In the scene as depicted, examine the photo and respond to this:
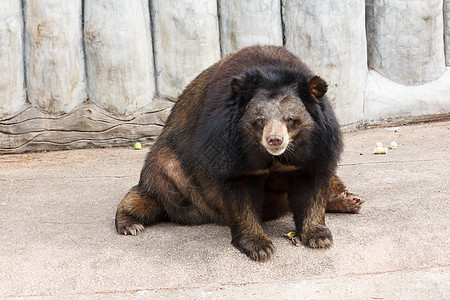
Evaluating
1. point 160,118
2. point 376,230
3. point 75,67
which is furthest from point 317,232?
point 75,67

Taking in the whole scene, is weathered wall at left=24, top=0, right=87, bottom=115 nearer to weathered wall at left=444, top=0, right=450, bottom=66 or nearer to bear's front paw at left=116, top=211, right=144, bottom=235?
bear's front paw at left=116, top=211, right=144, bottom=235

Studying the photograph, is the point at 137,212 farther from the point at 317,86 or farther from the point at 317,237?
the point at 317,86

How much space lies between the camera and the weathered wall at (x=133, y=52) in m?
6.91

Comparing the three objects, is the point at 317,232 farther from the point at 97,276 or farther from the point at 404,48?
the point at 404,48

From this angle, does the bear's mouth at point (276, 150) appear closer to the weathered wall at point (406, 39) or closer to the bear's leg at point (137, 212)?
the bear's leg at point (137, 212)

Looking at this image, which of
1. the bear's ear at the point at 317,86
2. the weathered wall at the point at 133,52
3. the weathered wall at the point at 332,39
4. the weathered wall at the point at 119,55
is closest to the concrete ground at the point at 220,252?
the bear's ear at the point at 317,86

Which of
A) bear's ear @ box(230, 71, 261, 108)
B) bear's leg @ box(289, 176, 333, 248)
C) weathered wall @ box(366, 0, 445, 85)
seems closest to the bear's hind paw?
bear's leg @ box(289, 176, 333, 248)

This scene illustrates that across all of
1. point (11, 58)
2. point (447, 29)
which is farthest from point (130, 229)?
point (447, 29)

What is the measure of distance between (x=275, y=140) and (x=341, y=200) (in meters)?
1.23

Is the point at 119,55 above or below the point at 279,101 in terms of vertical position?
above

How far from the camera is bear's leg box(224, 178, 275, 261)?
410 centimetres

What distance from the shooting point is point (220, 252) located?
13.3 feet

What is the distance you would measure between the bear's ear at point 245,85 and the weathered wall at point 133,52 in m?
3.22

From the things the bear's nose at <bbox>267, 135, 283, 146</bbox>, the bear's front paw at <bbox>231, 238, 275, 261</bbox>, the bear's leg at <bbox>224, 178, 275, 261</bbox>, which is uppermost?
the bear's nose at <bbox>267, 135, 283, 146</bbox>
